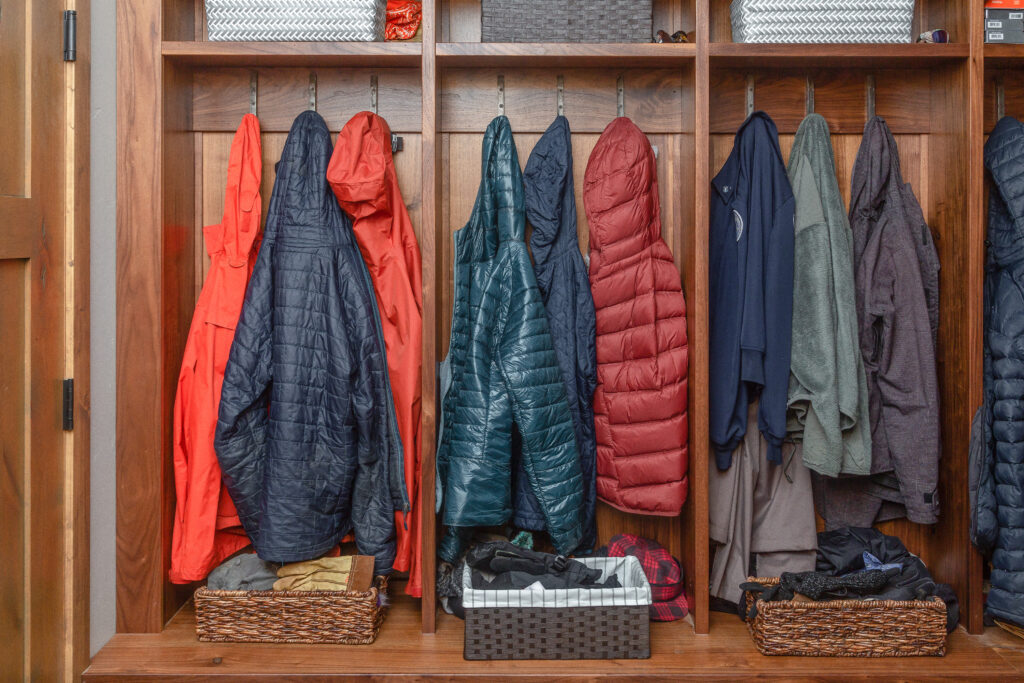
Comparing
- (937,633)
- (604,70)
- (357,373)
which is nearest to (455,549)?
(357,373)

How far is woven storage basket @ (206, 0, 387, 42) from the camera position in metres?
1.98

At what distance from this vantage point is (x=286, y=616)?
6.33ft

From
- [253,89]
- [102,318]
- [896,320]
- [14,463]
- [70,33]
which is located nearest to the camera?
[14,463]

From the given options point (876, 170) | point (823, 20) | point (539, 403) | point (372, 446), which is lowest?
point (372, 446)

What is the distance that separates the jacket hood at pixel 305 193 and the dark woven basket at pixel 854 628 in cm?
147

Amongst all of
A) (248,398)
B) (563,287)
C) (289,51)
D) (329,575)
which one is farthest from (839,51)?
(329,575)

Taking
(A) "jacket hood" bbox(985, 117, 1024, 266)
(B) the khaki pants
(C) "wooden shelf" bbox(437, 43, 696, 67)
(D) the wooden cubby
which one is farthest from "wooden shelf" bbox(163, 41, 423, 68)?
(A) "jacket hood" bbox(985, 117, 1024, 266)

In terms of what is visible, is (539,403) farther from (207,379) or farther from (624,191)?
(207,379)

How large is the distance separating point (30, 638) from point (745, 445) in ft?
5.94

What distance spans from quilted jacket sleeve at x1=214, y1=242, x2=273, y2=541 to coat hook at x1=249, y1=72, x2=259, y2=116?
0.48 metres

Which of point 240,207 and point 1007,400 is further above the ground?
point 240,207

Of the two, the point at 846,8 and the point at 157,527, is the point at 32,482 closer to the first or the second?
the point at 157,527

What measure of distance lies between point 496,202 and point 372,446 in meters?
0.74

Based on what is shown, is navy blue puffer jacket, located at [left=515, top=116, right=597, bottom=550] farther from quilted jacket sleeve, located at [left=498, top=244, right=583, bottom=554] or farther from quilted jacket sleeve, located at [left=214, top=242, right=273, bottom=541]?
quilted jacket sleeve, located at [left=214, top=242, right=273, bottom=541]
